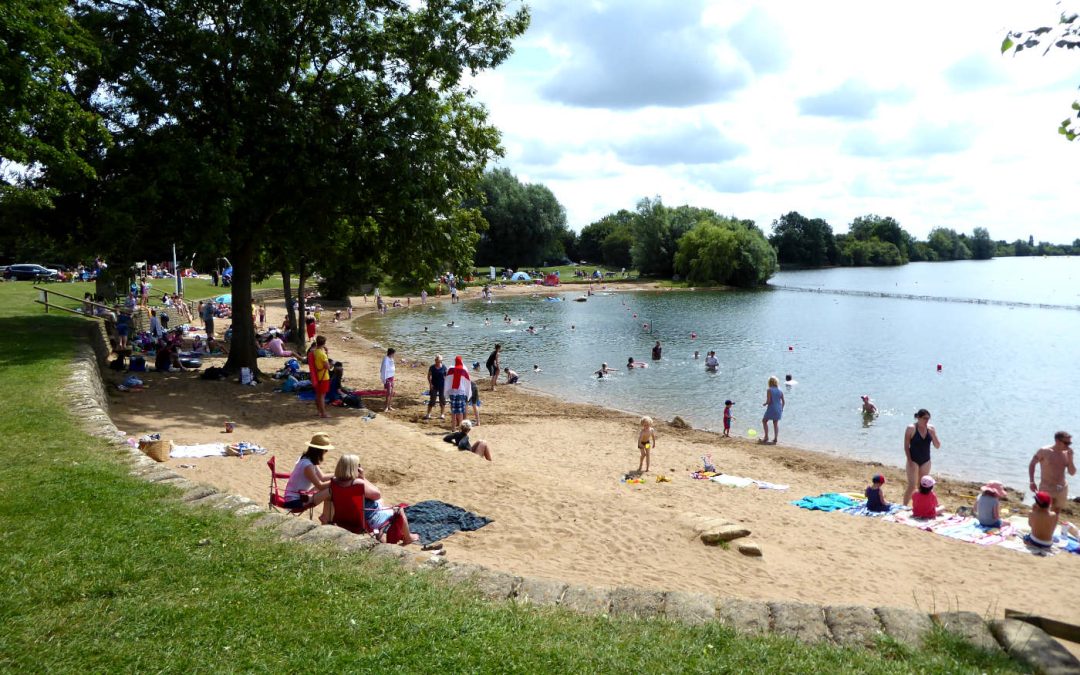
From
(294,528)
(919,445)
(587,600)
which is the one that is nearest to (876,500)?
(919,445)

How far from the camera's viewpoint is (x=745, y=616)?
18.5ft

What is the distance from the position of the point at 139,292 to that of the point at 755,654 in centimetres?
4163

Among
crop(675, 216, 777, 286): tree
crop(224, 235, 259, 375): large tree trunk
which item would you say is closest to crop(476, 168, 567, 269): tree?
crop(675, 216, 777, 286): tree

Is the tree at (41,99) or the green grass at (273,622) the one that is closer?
the green grass at (273,622)

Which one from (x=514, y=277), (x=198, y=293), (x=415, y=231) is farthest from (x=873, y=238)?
(x=415, y=231)

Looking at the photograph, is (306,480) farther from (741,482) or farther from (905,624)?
(741,482)

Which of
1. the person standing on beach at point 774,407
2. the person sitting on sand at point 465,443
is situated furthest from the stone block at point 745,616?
the person standing on beach at point 774,407

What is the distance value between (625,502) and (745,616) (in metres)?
5.32

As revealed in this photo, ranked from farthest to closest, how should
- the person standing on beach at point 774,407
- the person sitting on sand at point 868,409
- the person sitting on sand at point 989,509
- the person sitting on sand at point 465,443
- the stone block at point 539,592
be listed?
the person sitting on sand at point 868,409 < the person standing on beach at point 774,407 < the person sitting on sand at point 465,443 < the person sitting on sand at point 989,509 < the stone block at point 539,592

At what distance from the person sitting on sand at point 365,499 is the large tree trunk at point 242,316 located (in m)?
12.6

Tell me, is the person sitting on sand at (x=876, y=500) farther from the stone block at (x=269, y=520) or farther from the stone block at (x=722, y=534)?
the stone block at (x=269, y=520)

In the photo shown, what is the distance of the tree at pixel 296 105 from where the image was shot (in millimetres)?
16656

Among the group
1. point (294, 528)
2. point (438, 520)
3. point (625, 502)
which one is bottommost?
point (625, 502)

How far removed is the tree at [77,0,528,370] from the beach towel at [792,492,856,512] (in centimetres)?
1153
